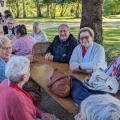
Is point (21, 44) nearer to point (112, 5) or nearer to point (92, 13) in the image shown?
point (92, 13)

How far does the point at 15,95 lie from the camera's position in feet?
6.79

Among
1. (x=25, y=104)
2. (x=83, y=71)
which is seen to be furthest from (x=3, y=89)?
(x=83, y=71)

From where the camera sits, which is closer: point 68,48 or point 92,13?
point 68,48

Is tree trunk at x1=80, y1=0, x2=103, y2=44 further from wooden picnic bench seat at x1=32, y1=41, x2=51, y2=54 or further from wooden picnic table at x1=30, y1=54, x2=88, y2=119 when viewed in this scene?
wooden picnic table at x1=30, y1=54, x2=88, y2=119

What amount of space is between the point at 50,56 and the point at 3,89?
220 centimetres

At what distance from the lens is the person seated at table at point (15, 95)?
2.06m

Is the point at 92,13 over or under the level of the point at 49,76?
over

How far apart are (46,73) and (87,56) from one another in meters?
0.65

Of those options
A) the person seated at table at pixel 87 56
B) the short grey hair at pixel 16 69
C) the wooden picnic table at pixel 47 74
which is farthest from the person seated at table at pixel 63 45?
the short grey hair at pixel 16 69

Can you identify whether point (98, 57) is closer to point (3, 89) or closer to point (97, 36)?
point (3, 89)

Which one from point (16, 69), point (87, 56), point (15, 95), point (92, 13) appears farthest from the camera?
point (92, 13)

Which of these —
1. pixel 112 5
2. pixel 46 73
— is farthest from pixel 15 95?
pixel 112 5

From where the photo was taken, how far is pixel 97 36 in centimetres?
610

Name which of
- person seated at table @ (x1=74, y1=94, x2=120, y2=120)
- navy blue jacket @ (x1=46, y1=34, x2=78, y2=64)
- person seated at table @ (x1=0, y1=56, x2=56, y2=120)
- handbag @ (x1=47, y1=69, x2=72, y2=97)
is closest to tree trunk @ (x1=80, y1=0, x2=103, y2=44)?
navy blue jacket @ (x1=46, y1=34, x2=78, y2=64)
